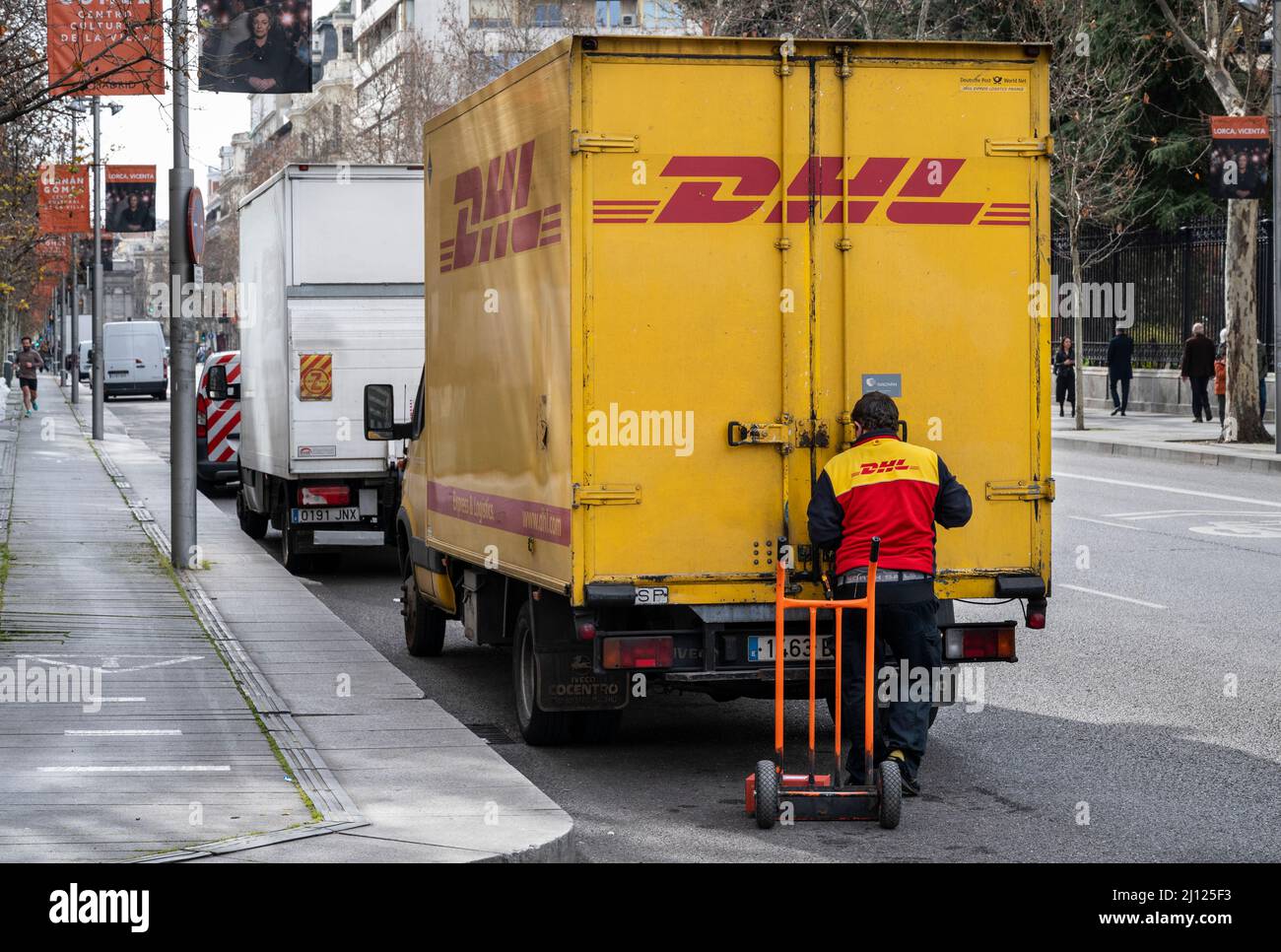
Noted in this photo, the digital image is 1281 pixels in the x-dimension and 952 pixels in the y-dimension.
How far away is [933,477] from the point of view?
8008mm

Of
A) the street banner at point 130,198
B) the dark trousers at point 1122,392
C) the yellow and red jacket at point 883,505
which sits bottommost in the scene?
the yellow and red jacket at point 883,505

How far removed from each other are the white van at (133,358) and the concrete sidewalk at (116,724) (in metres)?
48.6

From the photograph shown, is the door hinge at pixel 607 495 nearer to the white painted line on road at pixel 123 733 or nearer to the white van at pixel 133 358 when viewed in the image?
the white painted line on road at pixel 123 733

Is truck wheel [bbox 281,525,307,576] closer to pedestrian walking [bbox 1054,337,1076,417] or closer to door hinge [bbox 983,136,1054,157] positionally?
door hinge [bbox 983,136,1054,157]

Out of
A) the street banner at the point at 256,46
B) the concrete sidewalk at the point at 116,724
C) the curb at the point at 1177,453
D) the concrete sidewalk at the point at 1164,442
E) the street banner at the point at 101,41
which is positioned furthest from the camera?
the concrete sidewalk at the point at 1164,442

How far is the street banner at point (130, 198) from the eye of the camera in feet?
131

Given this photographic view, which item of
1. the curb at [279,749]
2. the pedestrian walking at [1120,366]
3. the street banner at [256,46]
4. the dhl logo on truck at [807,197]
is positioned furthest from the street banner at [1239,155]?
the dhl logo on truck at [807,197]

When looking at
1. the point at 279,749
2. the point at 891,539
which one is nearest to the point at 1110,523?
the point at 891,539

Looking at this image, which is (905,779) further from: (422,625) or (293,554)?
(293,554)

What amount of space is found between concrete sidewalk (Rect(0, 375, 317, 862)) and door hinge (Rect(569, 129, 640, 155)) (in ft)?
9.86

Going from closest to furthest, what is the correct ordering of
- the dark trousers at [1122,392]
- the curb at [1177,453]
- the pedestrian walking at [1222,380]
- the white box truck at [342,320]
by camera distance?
the white box truck at [342,320] < the curb at [1177,453] < the pedestrian walking at [1222,380] < the dark trousers at [1122,392]

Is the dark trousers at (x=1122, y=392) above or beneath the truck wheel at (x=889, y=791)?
above

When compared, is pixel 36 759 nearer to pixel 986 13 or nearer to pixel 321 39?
pixel 986 13
